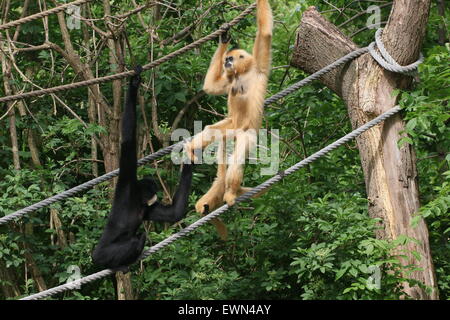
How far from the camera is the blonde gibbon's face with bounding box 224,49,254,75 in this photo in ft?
18.6

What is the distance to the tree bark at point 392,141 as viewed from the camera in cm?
552

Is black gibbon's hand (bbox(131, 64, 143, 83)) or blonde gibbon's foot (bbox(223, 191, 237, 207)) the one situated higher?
black gibbon's hand (bbox(131, 64, 143, 83))

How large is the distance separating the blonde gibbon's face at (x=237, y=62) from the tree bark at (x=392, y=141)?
0.99 m

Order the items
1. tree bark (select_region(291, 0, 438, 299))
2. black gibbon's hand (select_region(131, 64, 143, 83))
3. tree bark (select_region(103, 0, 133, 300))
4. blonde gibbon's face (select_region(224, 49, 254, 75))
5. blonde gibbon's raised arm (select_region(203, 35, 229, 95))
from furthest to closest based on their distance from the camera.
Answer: tree bark (select_region(103, 0, 133, 300)) < blonde gibbon's raised arm (select_region(203, 35, 229, 95)) < blonde gibbon's face (select_region(224, 49, 254, 75)) < tree bark (select_region(291, 0, 438, 299)) < black gibbon's hand (select_region(131, 64, 143, 83))

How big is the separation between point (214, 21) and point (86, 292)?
11.7 feet

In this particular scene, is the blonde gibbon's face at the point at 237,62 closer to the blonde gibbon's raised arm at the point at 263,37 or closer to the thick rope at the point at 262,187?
the blonde gibbon's raised arm at the point at 263,37

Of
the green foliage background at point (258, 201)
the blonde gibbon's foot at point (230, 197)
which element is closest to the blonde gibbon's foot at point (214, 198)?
the blonde gibbon's foot at point (230, 197)

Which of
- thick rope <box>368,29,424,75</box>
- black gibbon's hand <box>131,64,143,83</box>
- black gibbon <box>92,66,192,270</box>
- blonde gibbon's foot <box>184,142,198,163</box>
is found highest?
thick rope <box>368,29,424,75</box>

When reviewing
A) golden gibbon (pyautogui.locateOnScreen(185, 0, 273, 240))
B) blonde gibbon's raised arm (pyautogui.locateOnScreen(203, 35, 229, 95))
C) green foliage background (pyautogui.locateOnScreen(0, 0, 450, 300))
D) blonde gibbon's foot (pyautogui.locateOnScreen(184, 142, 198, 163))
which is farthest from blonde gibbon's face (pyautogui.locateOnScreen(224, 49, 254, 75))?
green foliage background (pyautogui.locateOnScreen(0, 0, 450, 300))

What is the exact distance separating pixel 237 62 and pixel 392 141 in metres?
1.52

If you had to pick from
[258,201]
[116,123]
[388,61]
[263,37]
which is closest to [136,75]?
[263,37]

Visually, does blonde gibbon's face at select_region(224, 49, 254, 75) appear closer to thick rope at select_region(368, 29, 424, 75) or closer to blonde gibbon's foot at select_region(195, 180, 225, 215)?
blonde gibbon's foot at select_region(195, 180, 225, 215)

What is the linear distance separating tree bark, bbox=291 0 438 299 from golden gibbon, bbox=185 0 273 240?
2.96 ft

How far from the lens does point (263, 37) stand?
548cm
